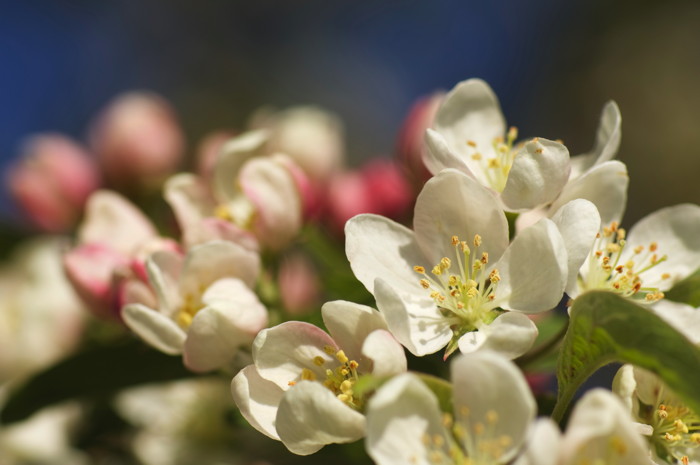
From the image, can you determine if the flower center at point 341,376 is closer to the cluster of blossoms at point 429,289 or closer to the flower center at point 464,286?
the cluster of blossoms at point 429,289

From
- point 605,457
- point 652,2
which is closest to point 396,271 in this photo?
point 605,457

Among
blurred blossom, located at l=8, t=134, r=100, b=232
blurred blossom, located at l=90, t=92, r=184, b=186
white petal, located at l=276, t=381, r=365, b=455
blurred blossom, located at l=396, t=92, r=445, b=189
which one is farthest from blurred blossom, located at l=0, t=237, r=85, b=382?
white petal, located at l=276, t=381, r=365, b=455

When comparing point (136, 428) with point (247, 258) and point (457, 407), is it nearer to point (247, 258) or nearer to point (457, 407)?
point (247, 258)

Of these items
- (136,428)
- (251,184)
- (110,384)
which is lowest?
(136,428)

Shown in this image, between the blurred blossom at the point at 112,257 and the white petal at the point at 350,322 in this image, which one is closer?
the white petal at the point at 350,322

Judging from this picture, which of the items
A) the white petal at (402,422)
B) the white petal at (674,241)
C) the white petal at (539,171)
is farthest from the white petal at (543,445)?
the white petal at (674,241)
